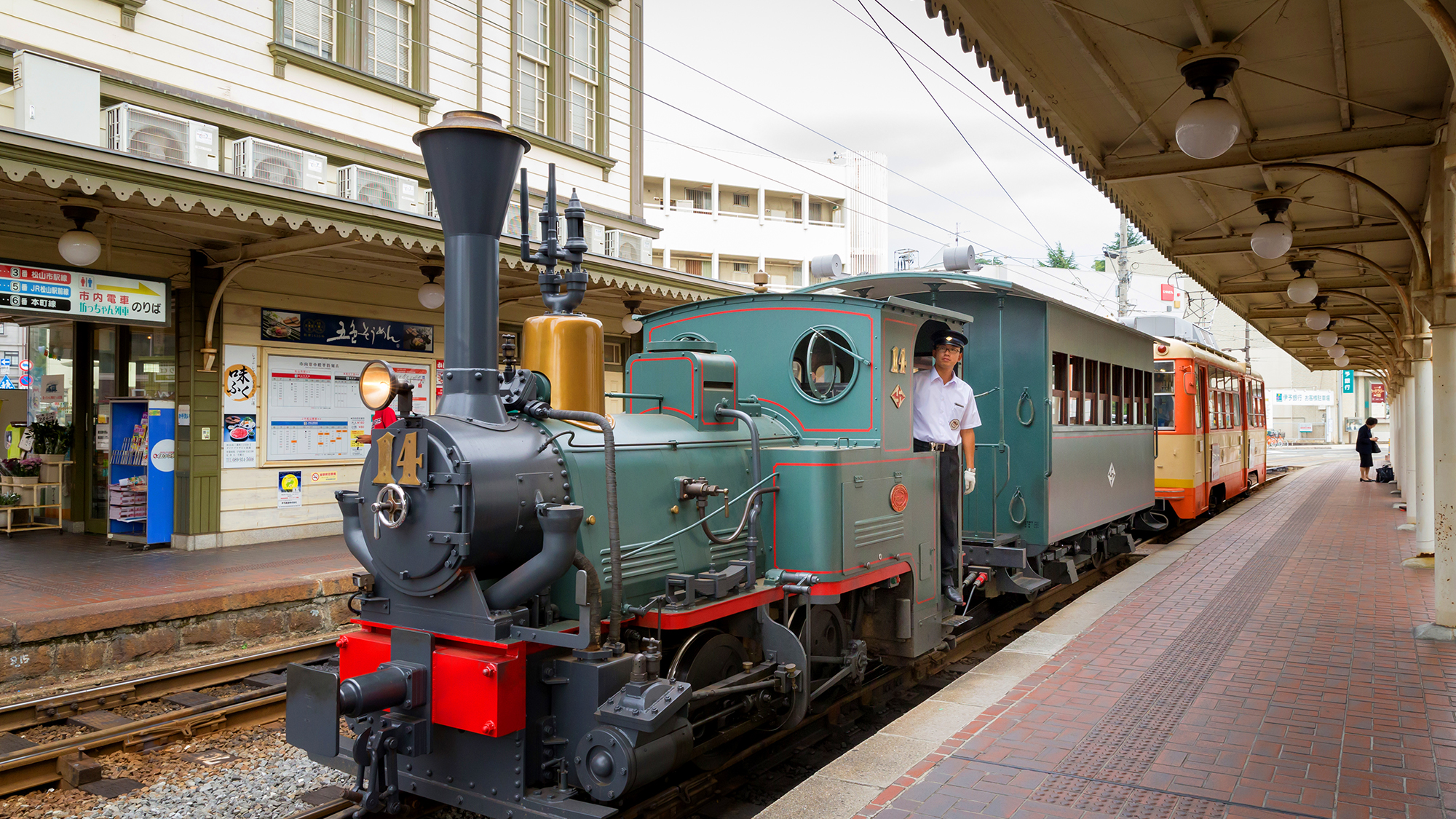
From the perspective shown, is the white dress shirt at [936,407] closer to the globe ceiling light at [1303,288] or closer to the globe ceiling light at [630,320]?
the globe ceiling light at [1303,288]

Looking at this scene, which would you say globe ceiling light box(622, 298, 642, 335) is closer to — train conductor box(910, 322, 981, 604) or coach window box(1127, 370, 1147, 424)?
train conductor box(910, 322, 981, 604)

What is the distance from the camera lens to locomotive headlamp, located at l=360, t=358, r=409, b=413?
3.76 m

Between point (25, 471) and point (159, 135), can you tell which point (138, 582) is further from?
point (25, 471)

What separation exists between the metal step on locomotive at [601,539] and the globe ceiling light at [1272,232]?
2667mm

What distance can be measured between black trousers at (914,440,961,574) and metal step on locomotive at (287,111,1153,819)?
489mm

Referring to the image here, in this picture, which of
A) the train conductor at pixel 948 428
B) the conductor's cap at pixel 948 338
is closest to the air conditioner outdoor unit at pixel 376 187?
the conductor's cap at pixel 948 338

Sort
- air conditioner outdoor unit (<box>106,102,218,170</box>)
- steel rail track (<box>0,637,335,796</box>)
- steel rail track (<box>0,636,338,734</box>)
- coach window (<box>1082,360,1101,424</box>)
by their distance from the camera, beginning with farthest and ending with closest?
coach window (<box>1082,360,1101,424</box>) → air conditioner outdoor unit (<box>106,102,218,170</box>) → steel rail track (<box>0,636,338,734</box>) → steel rail track (<box>0,637,335,796</box>)

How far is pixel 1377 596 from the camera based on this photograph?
338 inches

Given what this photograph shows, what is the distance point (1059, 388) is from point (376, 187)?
814cm

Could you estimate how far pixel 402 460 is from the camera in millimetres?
3893

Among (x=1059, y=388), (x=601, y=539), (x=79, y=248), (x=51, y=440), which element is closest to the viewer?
(x=601, y=539)

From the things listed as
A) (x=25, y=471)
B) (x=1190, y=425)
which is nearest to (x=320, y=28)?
(x=25, y=471)

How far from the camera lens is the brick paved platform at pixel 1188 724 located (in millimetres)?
4016

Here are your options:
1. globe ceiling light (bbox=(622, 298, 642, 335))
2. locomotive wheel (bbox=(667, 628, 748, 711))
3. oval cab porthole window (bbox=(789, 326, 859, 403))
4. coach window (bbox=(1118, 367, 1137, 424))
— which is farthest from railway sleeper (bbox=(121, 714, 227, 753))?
coach window (bbox=(1118, 367, 1137, 424))
